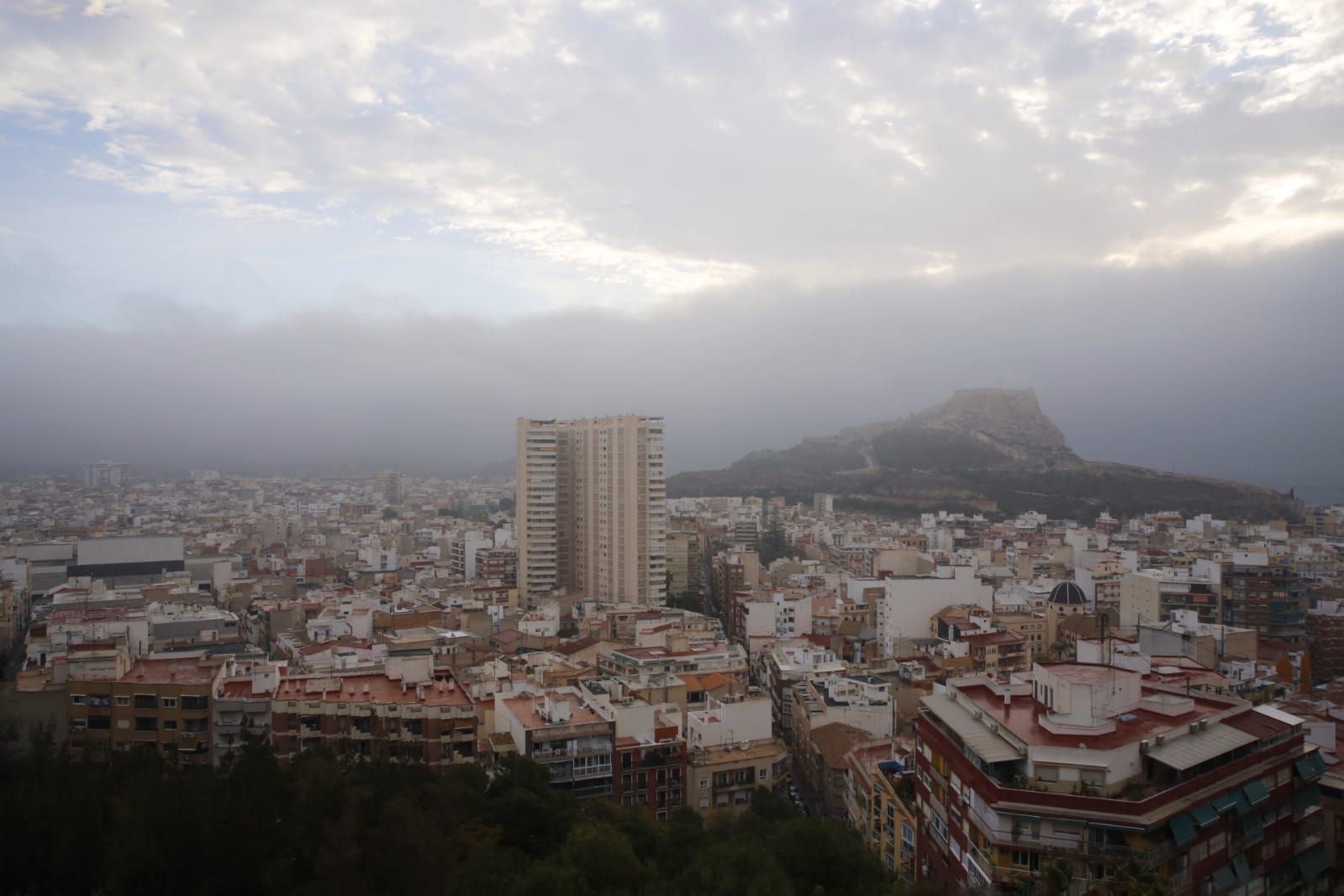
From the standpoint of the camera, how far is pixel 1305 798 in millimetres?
8219

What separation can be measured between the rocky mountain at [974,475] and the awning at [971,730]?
46.3 meters

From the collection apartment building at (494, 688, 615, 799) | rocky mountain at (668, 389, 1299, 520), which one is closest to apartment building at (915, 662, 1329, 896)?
apartment building at (494, 688, 615, 799)

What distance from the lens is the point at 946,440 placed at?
75.7 metres

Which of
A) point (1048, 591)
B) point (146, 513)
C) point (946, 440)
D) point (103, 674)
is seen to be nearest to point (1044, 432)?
point (946, 440)

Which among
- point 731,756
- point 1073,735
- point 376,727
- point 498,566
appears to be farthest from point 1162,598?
point 498,566

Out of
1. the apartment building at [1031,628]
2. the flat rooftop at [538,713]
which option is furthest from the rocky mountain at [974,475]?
the flat rooftop at [538,713]

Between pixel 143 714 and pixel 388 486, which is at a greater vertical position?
pixel 388 486

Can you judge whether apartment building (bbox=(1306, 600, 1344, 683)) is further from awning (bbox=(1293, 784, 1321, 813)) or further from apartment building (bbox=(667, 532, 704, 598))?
apartment building (bbox=(667, 532, 704, 598))

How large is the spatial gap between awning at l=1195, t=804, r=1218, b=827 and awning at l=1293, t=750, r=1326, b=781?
1.58 meters

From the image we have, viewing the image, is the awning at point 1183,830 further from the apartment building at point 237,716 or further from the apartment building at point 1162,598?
the apartment building at point 1162,598

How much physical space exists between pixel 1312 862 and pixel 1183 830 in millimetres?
2340

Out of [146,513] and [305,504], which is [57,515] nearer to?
[146,513]

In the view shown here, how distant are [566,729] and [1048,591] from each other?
55.4 ft

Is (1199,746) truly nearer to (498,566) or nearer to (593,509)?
(593,509)
